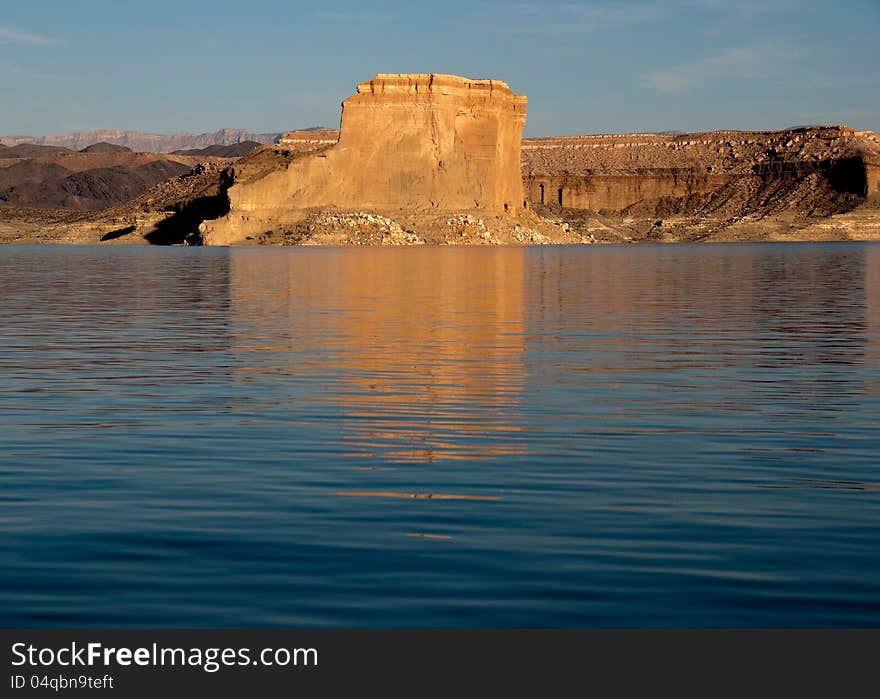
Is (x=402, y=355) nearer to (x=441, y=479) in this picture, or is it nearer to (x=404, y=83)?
(x=441, y=479)

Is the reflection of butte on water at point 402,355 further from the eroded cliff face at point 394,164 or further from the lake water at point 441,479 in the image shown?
the eroded cliff face at point 394,164

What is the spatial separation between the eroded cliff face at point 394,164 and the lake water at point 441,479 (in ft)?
381

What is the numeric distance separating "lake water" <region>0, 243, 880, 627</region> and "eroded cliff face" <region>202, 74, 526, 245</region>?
381ft

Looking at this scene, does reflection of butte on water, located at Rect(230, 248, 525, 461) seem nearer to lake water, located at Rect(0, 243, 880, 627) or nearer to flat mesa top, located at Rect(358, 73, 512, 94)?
lake water, located at Rect(0, 243, 880, 627)

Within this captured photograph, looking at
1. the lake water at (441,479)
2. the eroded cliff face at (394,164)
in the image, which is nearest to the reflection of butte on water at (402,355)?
the lake water at (441,479)

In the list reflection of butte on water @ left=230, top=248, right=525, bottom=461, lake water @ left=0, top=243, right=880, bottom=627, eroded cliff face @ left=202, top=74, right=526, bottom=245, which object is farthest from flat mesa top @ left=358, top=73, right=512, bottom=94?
lake water @ left=0, top=243, right=880, bottom=627

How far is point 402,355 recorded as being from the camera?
2492 centimetres

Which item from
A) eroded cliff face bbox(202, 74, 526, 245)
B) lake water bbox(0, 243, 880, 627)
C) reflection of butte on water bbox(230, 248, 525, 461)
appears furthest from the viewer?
eroded cliff face bbox(202, 74, 526, 245)

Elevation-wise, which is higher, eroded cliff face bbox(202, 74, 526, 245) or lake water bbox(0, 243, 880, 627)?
eroded cliff face bbox(202, 74, 526, 245)

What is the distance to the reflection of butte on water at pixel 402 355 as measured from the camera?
15664 millimetres

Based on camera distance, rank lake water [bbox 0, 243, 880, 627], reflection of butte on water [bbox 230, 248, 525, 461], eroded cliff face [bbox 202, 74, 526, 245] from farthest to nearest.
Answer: eroded cliff face [bbox 202, 74, 526, 245] → reflection of butte on water [bbox 230, 248, 525, 461] → lake water [bbox 0, 243, 880, 627]

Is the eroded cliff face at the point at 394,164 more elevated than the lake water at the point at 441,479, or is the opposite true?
the eroded cliff face at the point at 394,164

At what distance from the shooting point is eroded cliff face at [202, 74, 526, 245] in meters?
145

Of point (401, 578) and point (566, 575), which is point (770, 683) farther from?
point (401, 578)
